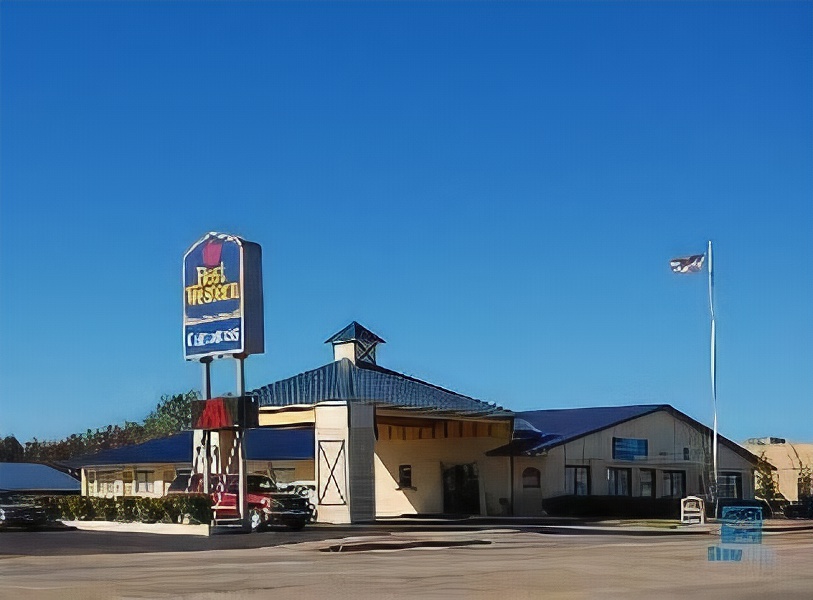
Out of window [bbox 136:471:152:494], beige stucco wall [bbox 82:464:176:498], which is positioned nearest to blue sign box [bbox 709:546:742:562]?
beige stucco wall [bbox 82:464:176:498]

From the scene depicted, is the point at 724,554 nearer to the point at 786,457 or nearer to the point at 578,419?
the point at 578,419

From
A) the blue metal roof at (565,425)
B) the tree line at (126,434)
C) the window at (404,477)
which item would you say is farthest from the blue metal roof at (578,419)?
the tree line at (126,434)

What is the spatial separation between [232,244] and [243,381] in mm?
4059

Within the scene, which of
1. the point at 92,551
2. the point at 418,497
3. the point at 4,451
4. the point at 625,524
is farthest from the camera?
the point at 4,451

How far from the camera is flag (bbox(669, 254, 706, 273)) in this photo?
4500cm

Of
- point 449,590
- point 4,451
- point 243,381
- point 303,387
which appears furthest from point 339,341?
point 4,451

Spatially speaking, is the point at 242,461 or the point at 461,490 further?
the point at 461,490

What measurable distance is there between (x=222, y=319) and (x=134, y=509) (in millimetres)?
6391

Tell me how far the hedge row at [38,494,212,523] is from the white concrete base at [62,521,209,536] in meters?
0.49

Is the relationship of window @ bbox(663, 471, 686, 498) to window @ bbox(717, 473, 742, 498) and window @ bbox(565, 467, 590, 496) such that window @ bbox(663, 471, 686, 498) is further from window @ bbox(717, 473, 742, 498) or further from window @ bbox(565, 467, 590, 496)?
window @ bbox(565, 467, 590, 496)

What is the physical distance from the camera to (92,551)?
27000 mm

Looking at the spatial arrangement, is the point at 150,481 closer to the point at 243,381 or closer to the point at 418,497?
the point at 418,497

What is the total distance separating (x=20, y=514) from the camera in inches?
1496

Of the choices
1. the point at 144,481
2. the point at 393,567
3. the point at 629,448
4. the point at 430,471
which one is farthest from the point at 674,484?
the point at 393,567
